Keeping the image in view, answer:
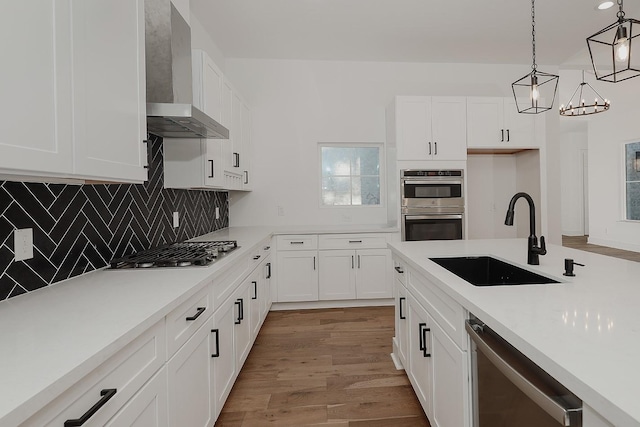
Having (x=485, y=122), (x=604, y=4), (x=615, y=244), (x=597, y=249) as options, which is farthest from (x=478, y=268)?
(x=615, y=244)

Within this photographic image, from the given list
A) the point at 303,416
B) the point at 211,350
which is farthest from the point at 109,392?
the point at 303,416

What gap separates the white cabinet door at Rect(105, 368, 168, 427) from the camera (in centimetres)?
92

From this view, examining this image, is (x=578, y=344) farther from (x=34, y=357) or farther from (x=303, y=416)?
(x=303, y=416)

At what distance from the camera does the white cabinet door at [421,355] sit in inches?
65.0

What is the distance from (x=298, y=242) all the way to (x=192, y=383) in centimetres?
231

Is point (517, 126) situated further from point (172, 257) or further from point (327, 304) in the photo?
point (172, 257)

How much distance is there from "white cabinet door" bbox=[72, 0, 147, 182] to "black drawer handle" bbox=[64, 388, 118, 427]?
0.70 meters

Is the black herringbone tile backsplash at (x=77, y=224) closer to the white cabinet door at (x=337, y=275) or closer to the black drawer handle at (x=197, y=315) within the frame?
the black drawer handle at (x=197, y=315)

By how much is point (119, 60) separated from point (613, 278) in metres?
2.19

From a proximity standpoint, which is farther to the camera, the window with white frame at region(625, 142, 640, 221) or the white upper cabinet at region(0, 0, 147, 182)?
the window with white frame at region(625, 142, 640, 221)

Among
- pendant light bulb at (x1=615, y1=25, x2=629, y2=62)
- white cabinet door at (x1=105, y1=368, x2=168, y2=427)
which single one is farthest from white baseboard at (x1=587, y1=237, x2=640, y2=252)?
white cabinet door at (x1=105, y1=368, x2=168, y2=427)

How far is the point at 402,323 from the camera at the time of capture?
2.27m

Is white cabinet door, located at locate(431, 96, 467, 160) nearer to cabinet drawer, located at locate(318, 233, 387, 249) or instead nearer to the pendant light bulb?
cabinet drawer, located at locate(318, 233, 387, 249)

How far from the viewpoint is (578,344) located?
752 millimetres
